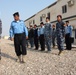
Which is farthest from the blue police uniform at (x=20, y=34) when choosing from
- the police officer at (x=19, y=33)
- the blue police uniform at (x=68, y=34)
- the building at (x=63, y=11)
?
the building at (x=63, y=11)

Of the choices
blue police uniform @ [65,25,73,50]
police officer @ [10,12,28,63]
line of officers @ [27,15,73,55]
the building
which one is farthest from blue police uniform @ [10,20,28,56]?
the building

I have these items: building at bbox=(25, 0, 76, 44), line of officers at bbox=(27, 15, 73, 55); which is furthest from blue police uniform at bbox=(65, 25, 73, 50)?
building at bbox=(25, 0, 76, 44)

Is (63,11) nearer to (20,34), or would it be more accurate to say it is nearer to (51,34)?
(51,34)

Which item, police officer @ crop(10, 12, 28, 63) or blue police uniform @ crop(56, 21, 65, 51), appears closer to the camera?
police officer @ crop(10, 12, 28, 63)

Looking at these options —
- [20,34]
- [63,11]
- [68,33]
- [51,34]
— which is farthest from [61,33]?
[63,11]

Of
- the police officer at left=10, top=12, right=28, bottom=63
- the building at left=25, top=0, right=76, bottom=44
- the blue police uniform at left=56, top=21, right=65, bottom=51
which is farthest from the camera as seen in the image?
the building at left=25, top=0, right=76, bottom=44

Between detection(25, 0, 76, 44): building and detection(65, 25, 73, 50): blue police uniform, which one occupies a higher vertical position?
detection(25, 0, 76, 44): building

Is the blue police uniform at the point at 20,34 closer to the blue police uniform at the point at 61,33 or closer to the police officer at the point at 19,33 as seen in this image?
the police officer at the point at 19,33

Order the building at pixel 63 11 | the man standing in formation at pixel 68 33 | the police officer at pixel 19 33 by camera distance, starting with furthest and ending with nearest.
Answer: the building at pixel 63 11 < the man standing in formation at pixel 68 33 < the police officer at pixel 19 33

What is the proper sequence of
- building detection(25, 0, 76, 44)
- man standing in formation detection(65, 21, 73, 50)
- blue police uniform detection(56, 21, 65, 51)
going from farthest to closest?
building detection(25, 0, 76, 44)
man standing in formation detection(65, 21, 73, 50)
blue police uniform detection(56, 21, 65, 51)

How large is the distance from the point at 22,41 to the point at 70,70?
2.89 metres

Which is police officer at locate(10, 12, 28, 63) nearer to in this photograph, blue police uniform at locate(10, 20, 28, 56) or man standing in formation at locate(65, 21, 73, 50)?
blue police uniform at locate(10, 20, 28, 56)

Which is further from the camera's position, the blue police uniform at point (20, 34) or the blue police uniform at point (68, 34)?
the blue police uniform at point (68, 34)

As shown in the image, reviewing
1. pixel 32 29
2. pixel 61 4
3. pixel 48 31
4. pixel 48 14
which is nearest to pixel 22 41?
pixel 48 31
